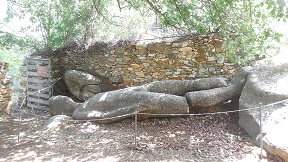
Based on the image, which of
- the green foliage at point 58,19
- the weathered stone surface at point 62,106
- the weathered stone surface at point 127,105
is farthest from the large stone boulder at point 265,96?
the green foliage at point 58,19

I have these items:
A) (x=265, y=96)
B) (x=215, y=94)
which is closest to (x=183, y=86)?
(x=215, y=94)

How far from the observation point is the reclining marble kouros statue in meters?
5.54

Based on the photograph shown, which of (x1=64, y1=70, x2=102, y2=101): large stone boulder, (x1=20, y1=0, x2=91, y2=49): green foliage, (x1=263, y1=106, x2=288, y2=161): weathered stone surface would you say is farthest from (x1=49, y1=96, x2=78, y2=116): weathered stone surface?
(x1=263, y1=106, x2=288, y2=161): weathered stone surface

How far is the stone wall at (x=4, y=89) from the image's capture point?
6.57 m

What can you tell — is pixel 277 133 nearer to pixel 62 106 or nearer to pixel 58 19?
pixel 62 106

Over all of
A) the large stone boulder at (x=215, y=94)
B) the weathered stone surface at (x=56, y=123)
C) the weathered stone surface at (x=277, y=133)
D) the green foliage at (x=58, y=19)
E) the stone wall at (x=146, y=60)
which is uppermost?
the green foliage at (x=58, y=19)

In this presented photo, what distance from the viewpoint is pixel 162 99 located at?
557 cm

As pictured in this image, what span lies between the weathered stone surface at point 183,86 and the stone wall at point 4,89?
4019 mm

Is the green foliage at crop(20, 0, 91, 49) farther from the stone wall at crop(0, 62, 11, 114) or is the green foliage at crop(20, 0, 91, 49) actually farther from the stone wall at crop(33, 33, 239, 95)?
the stone wall at crop(0, 62, 11, 114)

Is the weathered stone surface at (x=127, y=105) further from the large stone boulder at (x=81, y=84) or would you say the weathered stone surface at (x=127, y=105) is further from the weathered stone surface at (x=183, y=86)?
the large stone boulder at (x=81, y=84)

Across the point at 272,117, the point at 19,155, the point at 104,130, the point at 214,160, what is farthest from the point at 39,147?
the point at 272,117

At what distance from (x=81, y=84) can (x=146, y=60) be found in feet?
8.35

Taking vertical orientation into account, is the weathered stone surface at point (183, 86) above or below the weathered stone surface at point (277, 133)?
above

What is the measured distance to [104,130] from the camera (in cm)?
560
